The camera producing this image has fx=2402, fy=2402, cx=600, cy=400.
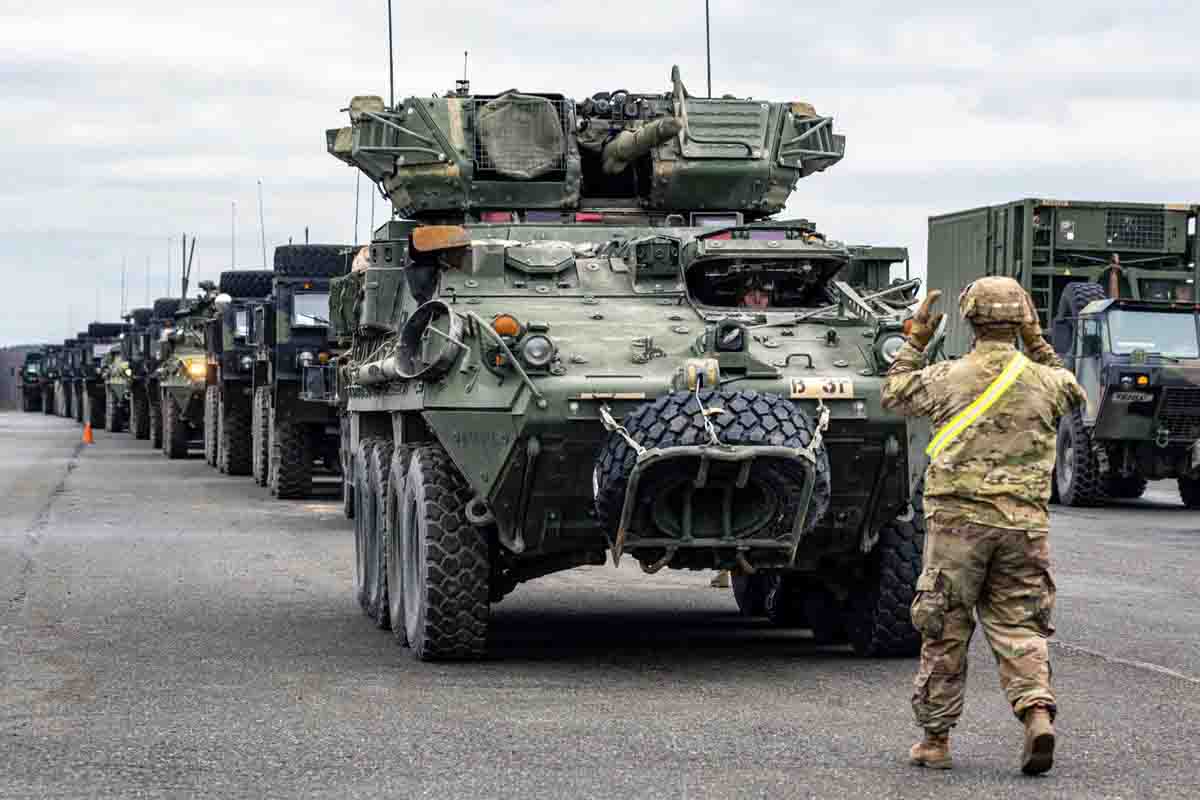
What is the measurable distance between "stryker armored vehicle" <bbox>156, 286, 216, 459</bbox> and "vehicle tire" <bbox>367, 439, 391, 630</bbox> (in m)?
23.1

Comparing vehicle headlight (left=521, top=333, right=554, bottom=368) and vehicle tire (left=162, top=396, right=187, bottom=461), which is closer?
vehicle headlight (left=521, top=333, right=554, bottom=368)

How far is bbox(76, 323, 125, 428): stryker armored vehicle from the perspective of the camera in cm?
5984

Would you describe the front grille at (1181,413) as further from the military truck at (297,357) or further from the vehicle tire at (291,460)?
the vehicle tire at (291,460)

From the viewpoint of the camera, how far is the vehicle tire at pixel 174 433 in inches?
1499

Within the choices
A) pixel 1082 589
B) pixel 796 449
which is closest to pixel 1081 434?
pixel 1082 589

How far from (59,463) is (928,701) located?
29401 mm

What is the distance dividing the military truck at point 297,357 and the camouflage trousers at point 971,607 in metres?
17.4

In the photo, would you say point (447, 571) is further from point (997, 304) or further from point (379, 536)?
point (997, 304)

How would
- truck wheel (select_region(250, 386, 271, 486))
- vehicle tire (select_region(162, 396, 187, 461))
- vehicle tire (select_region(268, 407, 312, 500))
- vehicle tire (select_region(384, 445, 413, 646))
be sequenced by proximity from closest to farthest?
vehicle tire (select_region(384, 445, 413, 646))
vehicle tire (select_region(268, 407, 312, 500))
truck wheel (select_region(250, 386, 271, 486))
vehicle tire (select_region(162, 396, 187, 461))

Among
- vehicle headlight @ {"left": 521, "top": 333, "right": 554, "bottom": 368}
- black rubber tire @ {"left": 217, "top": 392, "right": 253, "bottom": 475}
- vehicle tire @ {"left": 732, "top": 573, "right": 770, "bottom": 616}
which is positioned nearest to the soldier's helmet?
vehicle headlight @ {"left": 521, "top": 333, "right": 554, "bottom": 368}

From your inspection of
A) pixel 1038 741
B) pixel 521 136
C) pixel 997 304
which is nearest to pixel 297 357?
pixel 521 136

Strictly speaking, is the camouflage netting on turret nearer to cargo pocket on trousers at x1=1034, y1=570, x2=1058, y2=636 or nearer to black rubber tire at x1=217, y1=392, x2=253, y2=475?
cargo pocket on trousers at x1=1034, y1=570, x2=1058, y2=636

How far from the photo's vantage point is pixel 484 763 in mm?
8508

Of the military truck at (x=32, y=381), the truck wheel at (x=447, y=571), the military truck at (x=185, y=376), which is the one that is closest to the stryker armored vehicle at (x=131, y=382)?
the military truck at (x=185, y=376)
